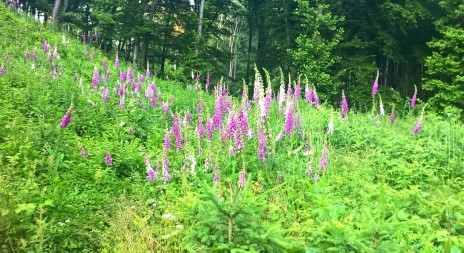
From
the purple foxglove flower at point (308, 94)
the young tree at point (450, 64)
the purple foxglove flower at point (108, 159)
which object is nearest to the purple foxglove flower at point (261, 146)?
the purple foxglove flower at point (108, 159)

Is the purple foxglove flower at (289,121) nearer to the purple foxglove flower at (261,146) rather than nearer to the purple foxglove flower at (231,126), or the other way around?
the purple foxglove flower at (261,146)

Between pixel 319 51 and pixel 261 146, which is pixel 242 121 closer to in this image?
pixel 261 146

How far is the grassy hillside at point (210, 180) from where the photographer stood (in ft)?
9.71

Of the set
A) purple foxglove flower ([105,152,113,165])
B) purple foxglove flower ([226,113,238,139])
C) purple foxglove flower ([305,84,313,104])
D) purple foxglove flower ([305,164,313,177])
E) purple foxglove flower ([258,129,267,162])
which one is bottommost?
purple foxglove flower ([105,152,113,165])

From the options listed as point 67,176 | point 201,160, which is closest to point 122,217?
point 67,176

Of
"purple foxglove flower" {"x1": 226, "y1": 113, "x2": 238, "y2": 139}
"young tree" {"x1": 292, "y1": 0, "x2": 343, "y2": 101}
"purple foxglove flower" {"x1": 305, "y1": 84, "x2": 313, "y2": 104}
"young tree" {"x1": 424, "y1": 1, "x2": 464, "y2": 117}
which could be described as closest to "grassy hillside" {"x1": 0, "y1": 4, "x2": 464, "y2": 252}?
"purple foxglove flower" {"x1": 226, "y1": 113, "x2": 238, "y2": 139}

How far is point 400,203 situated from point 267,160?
1.93 meters

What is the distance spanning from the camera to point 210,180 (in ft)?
15.8

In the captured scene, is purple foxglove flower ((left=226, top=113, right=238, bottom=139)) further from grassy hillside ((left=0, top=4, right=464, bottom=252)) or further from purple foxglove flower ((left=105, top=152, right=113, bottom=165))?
purple foxglove flower ((left=105, top=152, right=113, bottom=165))

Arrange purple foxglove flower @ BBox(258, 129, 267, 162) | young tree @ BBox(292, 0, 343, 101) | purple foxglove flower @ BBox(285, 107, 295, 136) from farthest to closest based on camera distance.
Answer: young tree @ BBox(292, 0, 343, 101) → purple foxglove flower @ BBox(285, 107, 295, 136) → purple foxglove flower @ BBox(258, 129, 267, 162)

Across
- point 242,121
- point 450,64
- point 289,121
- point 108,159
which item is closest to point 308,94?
point 289,121

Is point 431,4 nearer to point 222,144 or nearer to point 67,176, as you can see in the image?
point 222,144

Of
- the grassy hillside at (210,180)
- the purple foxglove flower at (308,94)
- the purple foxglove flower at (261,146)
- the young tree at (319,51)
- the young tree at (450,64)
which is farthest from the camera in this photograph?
the young tree at (319,51)

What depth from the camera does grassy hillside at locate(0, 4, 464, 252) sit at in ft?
9.71
